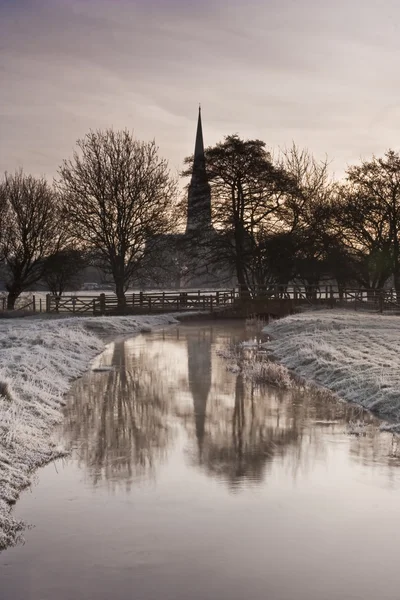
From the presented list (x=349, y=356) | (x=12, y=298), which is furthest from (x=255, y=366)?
(x=12, y=298)

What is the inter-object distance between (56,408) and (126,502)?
5450 mm

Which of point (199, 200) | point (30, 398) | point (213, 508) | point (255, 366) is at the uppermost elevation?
point (199, 200)

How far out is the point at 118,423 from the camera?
11742 millimetres

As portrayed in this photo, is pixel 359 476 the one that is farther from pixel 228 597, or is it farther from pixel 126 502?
pixel 228 597

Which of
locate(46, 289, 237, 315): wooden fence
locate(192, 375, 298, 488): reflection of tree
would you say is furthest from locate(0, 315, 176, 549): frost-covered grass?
locate(46, 289, 237, 315): wooden fence

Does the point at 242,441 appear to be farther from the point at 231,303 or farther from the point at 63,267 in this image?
the point at 63,267

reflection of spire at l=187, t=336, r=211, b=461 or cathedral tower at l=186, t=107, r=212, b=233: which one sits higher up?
cathedral tower at l=186, t=107, r=212, b=233

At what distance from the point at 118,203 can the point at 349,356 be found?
1226 inches

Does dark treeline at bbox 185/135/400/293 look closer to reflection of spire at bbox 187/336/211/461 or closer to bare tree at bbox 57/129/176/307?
bare tree at bbox 57/129/176/307

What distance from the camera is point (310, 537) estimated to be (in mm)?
6547

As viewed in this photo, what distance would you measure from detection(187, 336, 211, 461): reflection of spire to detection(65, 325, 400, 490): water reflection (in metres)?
0.03

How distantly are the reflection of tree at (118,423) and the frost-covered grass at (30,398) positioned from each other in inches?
16.7

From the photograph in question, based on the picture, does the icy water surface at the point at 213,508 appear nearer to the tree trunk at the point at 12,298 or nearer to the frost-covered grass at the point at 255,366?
the frost-covered grass at the point at 255,366

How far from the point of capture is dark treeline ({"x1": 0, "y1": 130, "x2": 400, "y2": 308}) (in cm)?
4694
